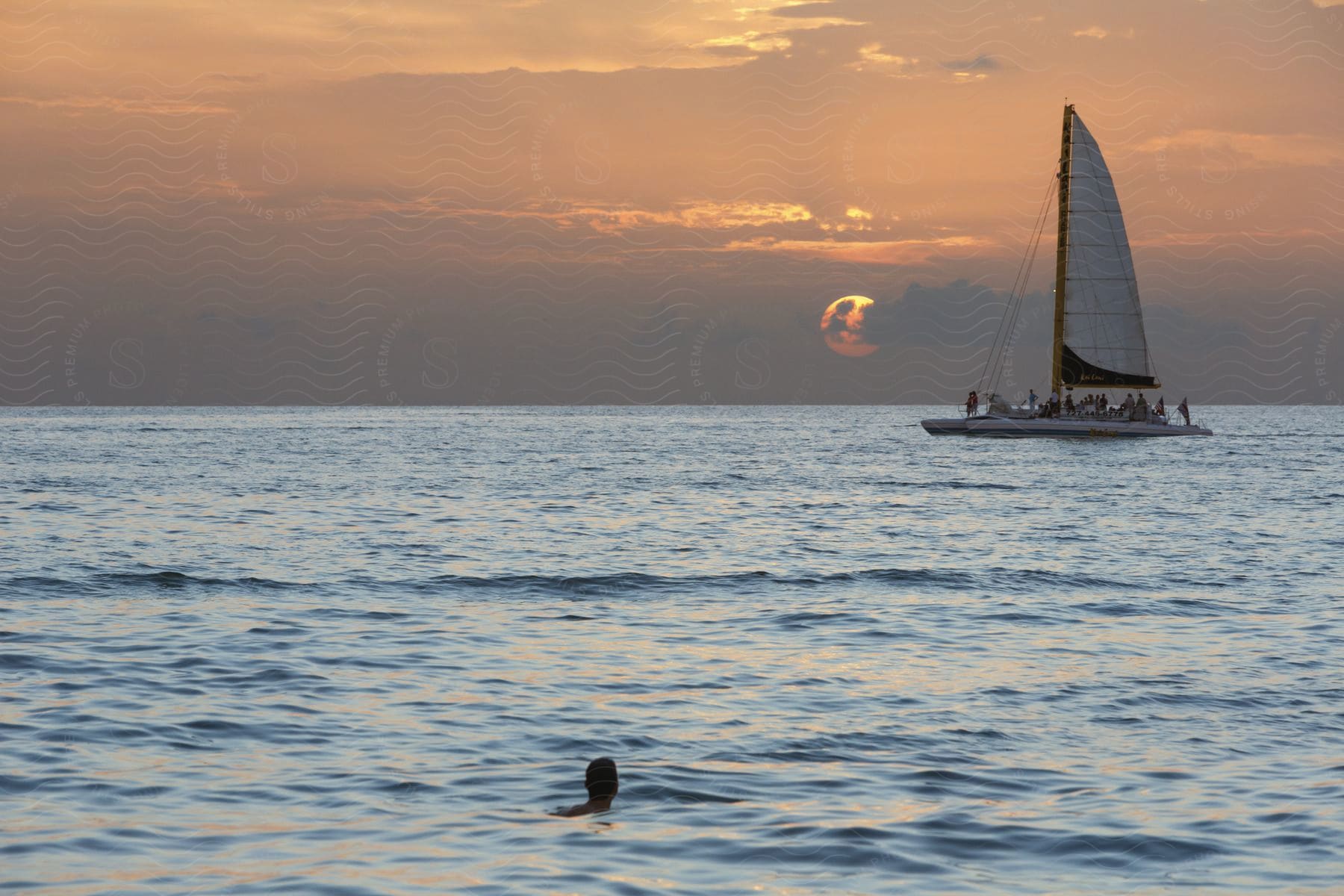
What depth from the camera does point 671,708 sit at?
47.9ft

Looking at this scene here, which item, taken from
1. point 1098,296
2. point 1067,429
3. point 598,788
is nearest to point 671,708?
point 598,788

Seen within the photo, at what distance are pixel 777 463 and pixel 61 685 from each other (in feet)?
224

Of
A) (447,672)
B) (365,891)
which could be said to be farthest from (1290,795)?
(447,672)

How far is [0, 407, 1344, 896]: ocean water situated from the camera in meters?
9.53

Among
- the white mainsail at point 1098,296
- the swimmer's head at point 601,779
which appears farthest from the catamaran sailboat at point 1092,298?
the swimmer's head at point 601,779

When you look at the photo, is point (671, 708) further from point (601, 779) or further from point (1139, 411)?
point (1139, 411)

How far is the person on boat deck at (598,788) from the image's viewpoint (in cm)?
1059

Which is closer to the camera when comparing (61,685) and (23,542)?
(61,685)

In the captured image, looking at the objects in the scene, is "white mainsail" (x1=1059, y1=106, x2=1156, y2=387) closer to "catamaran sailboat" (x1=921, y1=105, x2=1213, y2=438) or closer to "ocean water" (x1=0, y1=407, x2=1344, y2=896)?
"catamaran sailboat" (x1=921, y1=105, x2=1213, y2=438)

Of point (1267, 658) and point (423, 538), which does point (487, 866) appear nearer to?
point (1267, 658)

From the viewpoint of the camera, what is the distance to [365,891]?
8703 mm

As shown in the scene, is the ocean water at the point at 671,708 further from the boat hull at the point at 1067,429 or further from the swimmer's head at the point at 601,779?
the boat hull at the point at 1067,429

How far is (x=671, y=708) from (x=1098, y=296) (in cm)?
8674

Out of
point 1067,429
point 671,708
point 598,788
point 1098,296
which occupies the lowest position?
point 671,708
